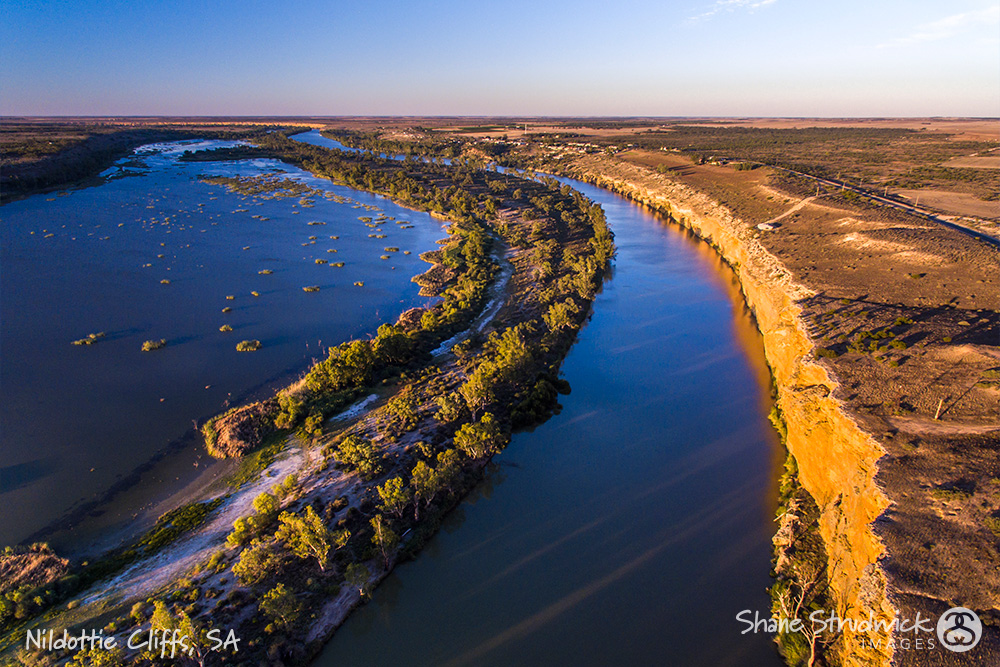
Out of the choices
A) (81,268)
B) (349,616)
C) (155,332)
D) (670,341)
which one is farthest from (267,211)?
(349,616)

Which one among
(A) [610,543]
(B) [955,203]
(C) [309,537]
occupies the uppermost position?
(B) [955,203]

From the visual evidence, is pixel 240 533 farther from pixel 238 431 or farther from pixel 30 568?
pixel 238 431

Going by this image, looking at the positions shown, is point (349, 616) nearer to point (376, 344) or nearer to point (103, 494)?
point (103, 494)

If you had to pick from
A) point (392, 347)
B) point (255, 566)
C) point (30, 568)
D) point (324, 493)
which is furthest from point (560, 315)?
point (30, 568)

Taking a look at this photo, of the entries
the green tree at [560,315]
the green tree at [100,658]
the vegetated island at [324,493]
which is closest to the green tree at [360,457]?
the vegetated island at [324,493]

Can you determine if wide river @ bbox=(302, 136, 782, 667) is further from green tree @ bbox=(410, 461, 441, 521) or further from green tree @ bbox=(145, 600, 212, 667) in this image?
green tree @ bbox=(145, 600, 212, 667)

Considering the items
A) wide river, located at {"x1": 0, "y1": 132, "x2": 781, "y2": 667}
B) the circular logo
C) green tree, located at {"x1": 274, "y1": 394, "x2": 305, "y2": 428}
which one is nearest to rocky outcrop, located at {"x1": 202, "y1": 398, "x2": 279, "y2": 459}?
green tree, located at {"x1": 274, "y1": 394, "x2": 305, "y2": 428}

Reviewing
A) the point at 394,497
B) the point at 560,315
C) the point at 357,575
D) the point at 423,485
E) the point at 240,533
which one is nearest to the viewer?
the point at 357,575
